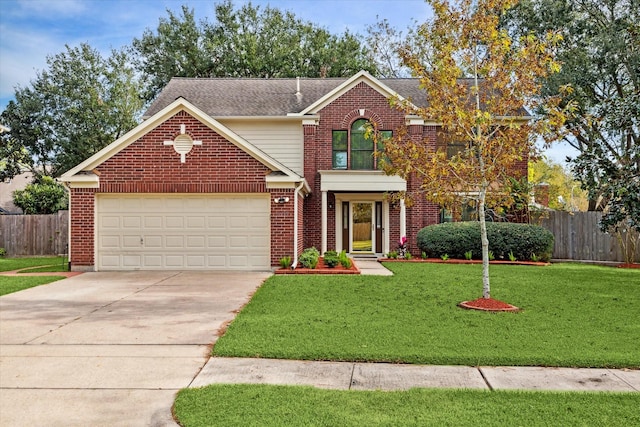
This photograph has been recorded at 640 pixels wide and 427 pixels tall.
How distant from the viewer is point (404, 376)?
5434mm

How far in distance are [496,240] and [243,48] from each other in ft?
75.2

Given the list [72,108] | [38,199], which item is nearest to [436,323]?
[38,199]

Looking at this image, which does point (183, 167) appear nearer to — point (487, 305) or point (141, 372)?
point (487, 305)

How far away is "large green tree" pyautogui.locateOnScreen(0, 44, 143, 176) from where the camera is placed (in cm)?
3338

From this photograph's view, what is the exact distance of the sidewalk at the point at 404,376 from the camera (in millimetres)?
5121

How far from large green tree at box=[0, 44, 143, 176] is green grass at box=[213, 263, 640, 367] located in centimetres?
2593

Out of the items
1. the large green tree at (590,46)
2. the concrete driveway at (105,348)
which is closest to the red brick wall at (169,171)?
the concrete driveway at (105,348)

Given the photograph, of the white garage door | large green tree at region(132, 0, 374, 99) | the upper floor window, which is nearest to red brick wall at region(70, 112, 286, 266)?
the white garage door

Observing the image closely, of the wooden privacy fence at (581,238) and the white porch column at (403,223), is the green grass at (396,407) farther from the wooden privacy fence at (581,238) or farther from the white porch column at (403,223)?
the wooden privacy fence at (581,238)

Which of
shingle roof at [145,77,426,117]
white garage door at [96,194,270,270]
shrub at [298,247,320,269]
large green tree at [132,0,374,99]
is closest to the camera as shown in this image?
shrub at [298,247,320,269]

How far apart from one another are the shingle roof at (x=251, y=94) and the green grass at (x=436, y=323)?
32.8 feet

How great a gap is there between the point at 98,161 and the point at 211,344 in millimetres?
10320

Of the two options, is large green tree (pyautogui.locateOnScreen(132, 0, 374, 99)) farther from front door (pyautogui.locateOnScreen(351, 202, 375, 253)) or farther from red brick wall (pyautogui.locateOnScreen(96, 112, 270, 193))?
red brick wall (pyautogui.locateOnScreen(96, 112, 270, 193))

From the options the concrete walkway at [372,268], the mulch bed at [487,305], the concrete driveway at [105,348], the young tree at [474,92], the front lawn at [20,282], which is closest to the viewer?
the concrete driveway at [105,348]
